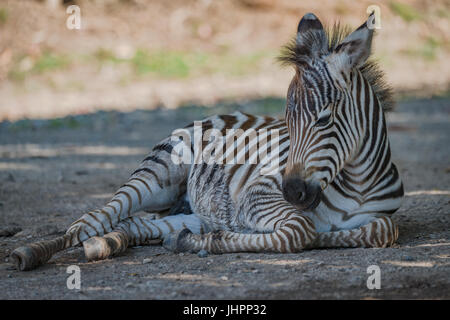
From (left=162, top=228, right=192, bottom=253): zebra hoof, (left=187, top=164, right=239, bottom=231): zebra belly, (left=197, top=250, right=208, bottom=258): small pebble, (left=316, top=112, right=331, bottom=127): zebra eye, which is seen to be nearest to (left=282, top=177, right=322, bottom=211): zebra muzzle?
(left=316, top=112, right=331, bottom=127): zebra eye

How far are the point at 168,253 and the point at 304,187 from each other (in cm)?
154

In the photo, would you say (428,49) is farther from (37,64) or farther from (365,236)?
(365,236)

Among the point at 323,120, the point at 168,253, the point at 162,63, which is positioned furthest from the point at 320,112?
the point at 162,63

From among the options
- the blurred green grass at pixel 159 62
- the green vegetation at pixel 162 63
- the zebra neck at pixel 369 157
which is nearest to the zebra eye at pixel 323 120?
the zebra neck at pixel 369 157

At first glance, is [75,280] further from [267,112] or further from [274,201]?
[267,112]

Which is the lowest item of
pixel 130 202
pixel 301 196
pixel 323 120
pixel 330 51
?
pixel 130 202

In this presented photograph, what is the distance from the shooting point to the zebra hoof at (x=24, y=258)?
5.02 metres

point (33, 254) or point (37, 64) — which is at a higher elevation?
point (37, 64)

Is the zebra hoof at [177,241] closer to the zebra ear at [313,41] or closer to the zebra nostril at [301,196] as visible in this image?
the zebra nostril at [301,196]

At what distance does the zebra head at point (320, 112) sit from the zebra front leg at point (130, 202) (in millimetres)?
1830

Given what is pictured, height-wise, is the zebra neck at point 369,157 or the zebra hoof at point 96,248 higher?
the zebra neck at point 369,157

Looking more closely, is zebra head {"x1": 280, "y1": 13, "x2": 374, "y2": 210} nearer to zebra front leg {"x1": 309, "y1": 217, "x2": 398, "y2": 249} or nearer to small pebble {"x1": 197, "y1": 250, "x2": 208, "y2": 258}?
zebra front leg {"x1": 309, "y1": 217, "x2": 398, "y2": 249}

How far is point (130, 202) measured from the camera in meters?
6.07
